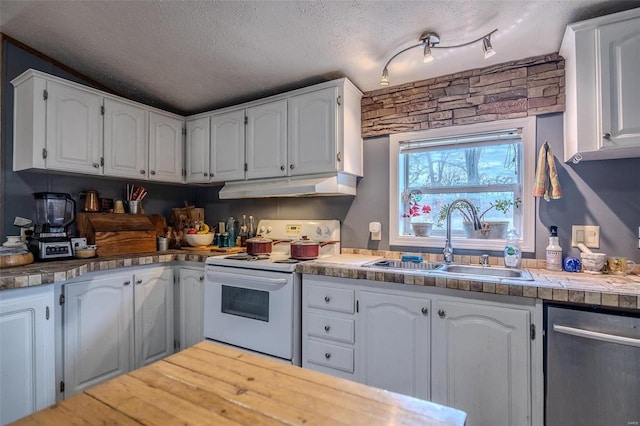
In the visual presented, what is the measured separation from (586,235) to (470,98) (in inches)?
42.6

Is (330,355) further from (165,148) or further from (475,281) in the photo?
(165,148)

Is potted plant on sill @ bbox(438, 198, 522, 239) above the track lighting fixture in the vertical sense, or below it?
below

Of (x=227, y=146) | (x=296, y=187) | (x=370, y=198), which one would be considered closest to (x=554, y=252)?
(x=370, y=198)

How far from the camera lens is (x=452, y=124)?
2152 millimetres

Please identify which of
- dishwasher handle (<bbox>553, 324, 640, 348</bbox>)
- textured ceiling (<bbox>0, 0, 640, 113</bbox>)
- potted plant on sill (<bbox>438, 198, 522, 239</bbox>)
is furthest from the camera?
potted plant on sill (<bbox>438, 198, 522, 239</bbox>)

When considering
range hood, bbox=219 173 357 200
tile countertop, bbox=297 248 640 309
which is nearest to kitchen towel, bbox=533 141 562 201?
tile countertop, bbox=297 248 640 309

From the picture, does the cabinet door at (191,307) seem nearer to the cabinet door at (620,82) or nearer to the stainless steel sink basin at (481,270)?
the stainless steel sink basin at (481,270)

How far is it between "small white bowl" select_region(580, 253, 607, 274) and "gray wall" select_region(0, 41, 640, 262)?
0.12 meters

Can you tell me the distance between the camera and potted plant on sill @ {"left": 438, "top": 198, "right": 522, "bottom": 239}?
6.71 ft

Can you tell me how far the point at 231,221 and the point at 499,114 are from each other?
92.0 inches

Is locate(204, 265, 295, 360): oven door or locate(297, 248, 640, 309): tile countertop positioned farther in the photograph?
locate(204, 265, 295, 360): oven door

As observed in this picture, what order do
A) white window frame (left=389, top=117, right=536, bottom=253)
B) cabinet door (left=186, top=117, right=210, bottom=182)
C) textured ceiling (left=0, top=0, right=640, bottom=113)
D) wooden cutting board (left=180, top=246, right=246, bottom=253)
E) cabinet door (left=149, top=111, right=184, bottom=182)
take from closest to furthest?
textured ceiling (left=0, top=0, right=640, bottom=113)
white window frame (left=389, top=117, right=536, bottom=253)
wooden cutting board (left=180, top=246, right=246, bottom=253)
cabinet door (left=149, top=111, right=184, bottom=182)
cabinet door (left=186, top=117, right=210, bottom=182)

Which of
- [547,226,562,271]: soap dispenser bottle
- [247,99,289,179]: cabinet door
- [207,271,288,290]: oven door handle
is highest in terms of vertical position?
[247,99,289,179]: cabinet door

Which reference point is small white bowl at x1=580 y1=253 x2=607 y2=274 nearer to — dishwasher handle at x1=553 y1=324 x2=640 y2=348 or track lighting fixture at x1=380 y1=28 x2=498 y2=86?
dishwasher handle at x1=553 y1=324 x2=640 y2=348
